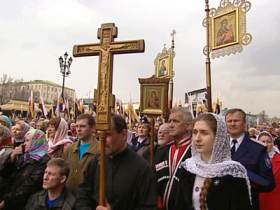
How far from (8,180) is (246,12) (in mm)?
Answer: 7193

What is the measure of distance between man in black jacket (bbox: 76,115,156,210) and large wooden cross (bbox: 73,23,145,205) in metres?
0.13

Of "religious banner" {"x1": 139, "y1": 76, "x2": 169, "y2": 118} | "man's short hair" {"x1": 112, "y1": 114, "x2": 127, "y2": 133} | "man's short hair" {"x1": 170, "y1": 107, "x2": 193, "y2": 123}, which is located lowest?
"man's short hair" {"x1": 112, "y1": 114, "x2": 127, "y2": 133}

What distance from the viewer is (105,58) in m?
3.39

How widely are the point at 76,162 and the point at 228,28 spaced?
6510mm

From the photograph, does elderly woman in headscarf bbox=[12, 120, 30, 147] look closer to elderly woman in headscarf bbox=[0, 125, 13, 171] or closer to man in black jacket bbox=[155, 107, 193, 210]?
elderly woman in headscarf bbox=[0, 125, 13, 171]

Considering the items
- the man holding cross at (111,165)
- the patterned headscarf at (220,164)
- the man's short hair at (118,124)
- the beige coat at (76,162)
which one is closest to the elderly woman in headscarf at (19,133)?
the beige coat at (76,162)

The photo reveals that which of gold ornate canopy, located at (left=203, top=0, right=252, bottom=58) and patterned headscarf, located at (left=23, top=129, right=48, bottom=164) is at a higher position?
gold ornate canopy, located at (left=203, top=0, right=252, bottom=58)

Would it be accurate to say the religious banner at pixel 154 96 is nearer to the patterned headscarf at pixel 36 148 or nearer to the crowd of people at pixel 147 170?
the crowd of people at pixel 147 170

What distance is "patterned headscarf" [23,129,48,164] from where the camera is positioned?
4.21m

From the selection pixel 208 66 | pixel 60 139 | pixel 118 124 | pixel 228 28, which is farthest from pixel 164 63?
pixel 118 124

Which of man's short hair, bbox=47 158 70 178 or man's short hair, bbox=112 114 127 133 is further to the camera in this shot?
man's short hair, bbox=47 158 70 178

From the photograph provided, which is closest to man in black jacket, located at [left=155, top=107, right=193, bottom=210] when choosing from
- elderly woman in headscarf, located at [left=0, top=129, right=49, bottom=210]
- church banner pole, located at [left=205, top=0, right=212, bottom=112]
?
elderly woman in headscarf, located at [left=0, top=129, right=49, bottom=210]

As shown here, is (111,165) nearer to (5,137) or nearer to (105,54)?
(105,54)

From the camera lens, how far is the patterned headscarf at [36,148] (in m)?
4.21
